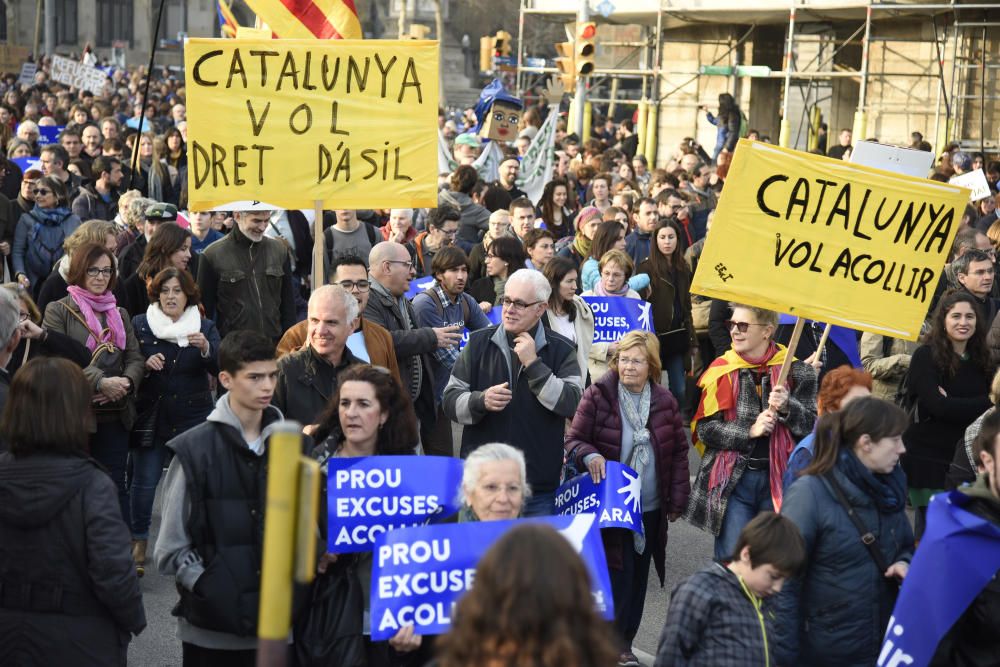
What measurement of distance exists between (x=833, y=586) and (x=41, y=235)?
7.20 metres

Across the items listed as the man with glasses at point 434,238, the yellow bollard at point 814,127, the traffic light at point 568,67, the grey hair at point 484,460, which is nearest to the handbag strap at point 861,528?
the grey hair at point 484,460

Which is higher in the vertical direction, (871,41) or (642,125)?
(871,41)

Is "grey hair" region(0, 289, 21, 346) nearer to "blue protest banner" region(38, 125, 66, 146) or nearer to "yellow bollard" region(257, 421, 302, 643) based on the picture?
"yellow bollard" region(257, 421, 302, 643)

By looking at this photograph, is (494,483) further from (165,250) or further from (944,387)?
(165,250)

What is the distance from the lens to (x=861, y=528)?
15.6 ft

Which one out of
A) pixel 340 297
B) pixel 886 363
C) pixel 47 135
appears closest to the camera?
pixel 340 297

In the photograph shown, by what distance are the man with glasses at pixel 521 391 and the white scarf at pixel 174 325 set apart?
69.6 inches

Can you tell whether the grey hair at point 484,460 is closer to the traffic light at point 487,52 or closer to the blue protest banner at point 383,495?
the blue protest banner at point 383,495

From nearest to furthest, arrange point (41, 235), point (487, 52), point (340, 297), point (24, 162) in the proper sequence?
point (340, 297) → point (41, 235) → point (24, 162) → point (487, 52)

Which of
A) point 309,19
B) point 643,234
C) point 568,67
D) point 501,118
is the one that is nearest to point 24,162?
point 501,118

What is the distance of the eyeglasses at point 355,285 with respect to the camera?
6.80 meters

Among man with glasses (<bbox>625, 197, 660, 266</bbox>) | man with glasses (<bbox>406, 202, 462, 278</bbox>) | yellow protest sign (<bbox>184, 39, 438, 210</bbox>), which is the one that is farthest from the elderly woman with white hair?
man with glasses (<bbox>625, 197, 660, 266</bbox>)

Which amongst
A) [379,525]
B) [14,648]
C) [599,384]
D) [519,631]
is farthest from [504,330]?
[519,631]

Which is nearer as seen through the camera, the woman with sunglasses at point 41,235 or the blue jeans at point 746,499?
the blue jeans at point 746,499
